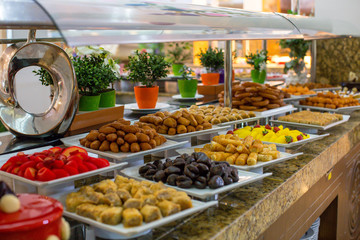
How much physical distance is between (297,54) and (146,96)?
218 centimetres

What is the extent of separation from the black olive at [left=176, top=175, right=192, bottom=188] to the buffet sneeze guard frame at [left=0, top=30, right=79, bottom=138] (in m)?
0.65

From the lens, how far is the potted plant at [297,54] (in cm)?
398

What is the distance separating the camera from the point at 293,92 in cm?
314

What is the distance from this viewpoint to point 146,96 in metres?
2.33

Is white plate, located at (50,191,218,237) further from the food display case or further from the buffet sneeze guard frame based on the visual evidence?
the buffet sneeze guard frame

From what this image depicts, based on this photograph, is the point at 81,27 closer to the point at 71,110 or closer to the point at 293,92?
the point at 71,110

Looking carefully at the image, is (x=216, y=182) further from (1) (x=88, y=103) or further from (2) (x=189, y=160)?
(1) (x=88, y=103)

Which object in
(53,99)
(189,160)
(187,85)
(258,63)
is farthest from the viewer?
(258,63)

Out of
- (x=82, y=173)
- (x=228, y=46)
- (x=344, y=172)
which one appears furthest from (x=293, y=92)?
(x=82, y=173)

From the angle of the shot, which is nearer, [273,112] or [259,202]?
[259,202]

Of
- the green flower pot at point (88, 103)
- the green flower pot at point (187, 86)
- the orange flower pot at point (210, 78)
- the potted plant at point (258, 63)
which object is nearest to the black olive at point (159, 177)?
the green flower pot at point (88, 103)

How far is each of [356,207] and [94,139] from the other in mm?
1998

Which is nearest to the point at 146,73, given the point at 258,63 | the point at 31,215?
the point at 258,63

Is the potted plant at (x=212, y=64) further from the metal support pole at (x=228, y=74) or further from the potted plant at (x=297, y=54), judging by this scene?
the potted plant at (x=297, y=54)
